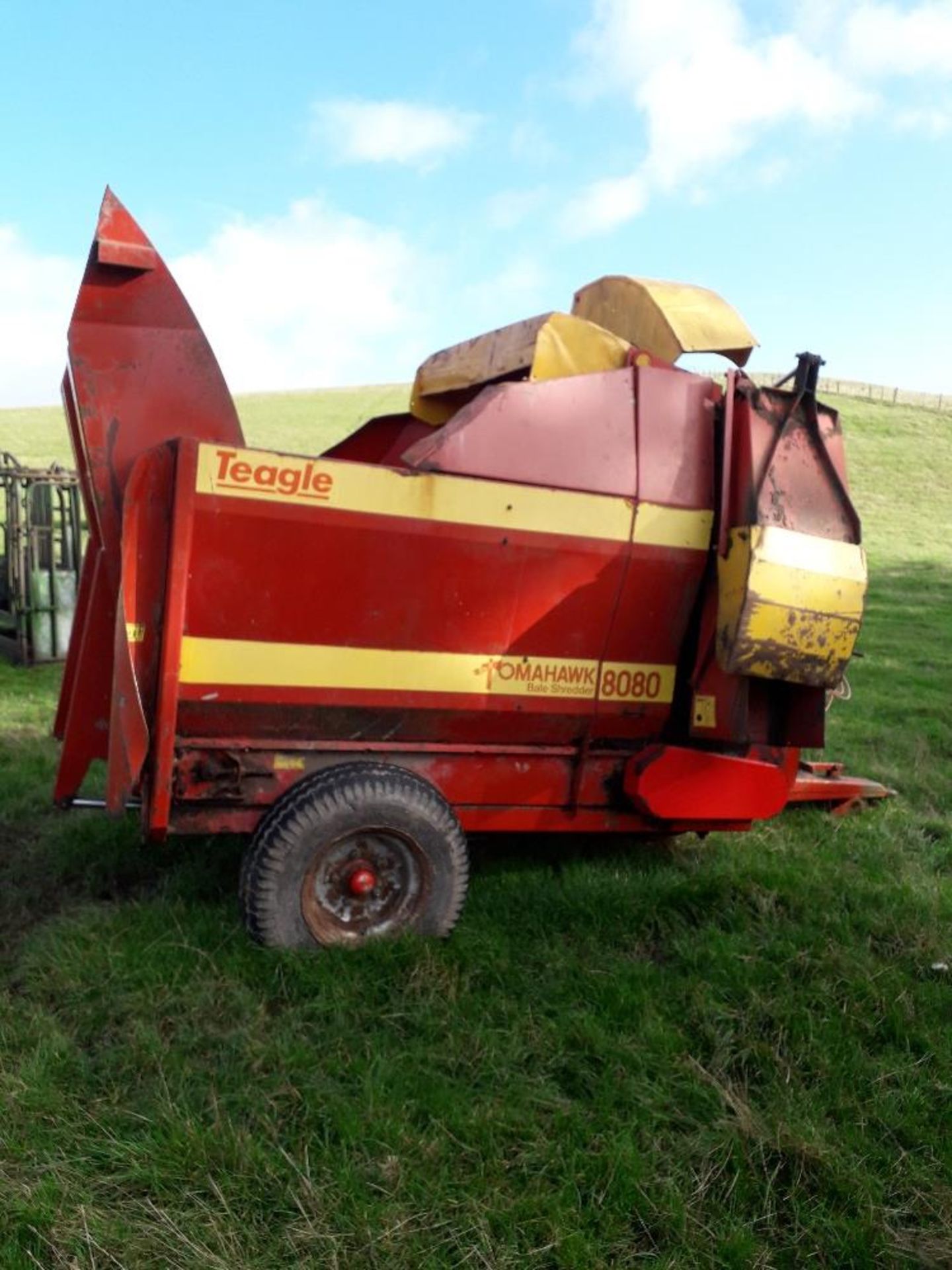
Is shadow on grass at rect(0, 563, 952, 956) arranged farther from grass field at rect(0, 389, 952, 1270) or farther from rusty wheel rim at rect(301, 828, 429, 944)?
rusty wheel rim at rect(301, 828, 429, 944)

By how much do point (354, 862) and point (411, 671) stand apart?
2.29 ft

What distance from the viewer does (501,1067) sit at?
2.83m

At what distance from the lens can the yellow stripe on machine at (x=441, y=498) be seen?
3.21 meters

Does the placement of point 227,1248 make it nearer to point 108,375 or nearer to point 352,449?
point 108,375

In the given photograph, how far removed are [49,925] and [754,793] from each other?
2745 mm

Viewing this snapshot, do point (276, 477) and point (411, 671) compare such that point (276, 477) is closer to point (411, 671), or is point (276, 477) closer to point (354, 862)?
point (411, 671)

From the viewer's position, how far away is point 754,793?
13.1 ft

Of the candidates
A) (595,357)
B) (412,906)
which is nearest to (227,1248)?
(412,906)

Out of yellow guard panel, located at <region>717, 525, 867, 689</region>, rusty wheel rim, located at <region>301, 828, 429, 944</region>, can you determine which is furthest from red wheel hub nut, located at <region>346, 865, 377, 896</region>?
yellow guard panel, located at <region>717, 525, 867, 689</region>

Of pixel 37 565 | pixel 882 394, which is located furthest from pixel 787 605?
pixel 882 394

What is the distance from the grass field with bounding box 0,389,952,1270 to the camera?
7.43 feet

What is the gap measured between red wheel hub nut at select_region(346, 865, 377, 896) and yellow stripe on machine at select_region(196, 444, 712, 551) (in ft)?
4.06

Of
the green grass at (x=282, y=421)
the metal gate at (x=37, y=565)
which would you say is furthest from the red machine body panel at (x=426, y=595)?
the green grass at (x=282, y=421)

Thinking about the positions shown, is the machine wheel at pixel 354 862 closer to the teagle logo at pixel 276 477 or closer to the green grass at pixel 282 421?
the teagle logo at pixel 276 477
